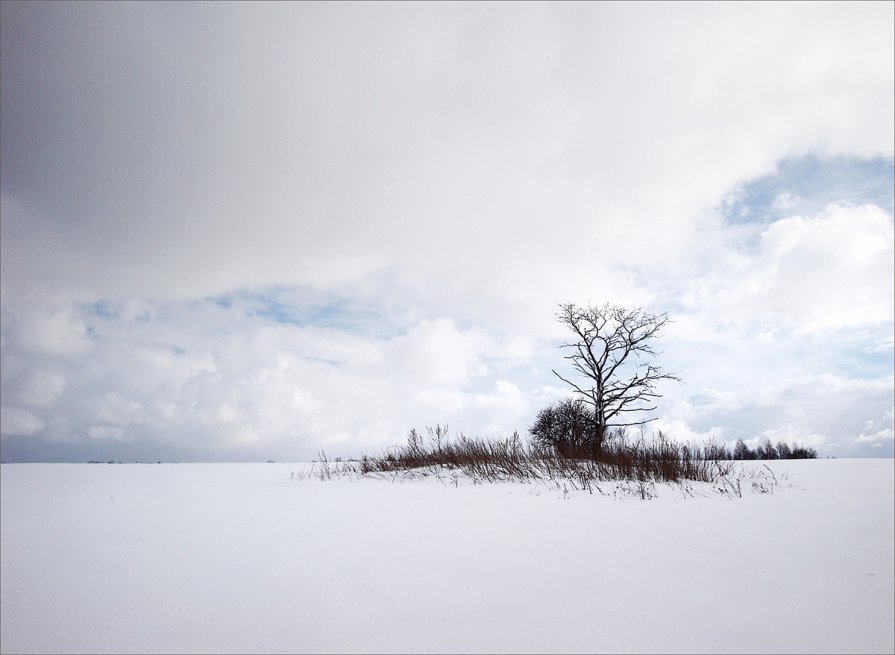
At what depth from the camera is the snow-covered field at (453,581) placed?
6.50ft

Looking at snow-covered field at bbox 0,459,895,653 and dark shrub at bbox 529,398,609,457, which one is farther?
dark shrub at bbox 529,398,609,457

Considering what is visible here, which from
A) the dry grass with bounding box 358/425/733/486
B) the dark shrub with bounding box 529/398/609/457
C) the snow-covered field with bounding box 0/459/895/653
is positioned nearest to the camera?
the snow-covered field with bounding box 0/459/895/653

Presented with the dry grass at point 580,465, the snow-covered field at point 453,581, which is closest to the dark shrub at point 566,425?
the dry grass at point 580,465

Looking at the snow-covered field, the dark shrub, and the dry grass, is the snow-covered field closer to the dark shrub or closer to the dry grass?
the dry grass

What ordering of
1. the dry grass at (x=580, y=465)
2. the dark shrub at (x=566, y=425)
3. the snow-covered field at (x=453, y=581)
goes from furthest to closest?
the dark shrub at (x=566, y=425)
the dry grass at (x=580, y=465)
the snow-covered field at (x=453, y=581)

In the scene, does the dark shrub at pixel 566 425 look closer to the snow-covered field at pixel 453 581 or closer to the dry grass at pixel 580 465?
the dry grass at pixel 580 465

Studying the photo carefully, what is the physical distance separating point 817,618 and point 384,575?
2379mm

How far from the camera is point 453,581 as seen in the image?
2.68 meters

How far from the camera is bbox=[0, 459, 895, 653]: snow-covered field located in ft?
6.50

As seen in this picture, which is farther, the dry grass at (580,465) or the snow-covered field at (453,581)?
the dry grass at (580,465)

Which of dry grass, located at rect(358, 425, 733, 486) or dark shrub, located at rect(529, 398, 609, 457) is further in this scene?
dark shrub, located at rect(529, 398, 609, 457)

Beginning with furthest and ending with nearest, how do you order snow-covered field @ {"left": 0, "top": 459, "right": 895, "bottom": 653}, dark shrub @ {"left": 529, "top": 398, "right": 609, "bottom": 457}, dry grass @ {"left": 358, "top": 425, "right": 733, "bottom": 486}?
dark shrub @ {"left": 529, "top": 398, "right": 609, "bottom": 457} → dry grass @ {"left": 358, "top": 425, "right": 733, "bottom": 486} → snow-covered field @ {"left": 0, "top": 459, "right": 895, "bottom": 653}

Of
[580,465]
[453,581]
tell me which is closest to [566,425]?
[580,465]

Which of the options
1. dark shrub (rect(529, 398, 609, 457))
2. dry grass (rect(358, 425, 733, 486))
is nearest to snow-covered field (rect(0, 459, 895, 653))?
dry grass (rect(358, 425, 733, 486))
